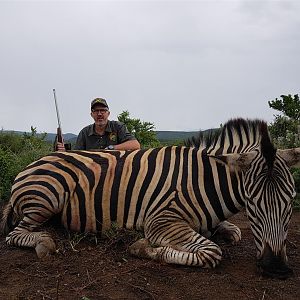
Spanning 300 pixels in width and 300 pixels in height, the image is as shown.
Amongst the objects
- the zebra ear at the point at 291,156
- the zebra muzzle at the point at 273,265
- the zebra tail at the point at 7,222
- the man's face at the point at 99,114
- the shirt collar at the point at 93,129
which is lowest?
the zebra muzzle at the point at 273,265

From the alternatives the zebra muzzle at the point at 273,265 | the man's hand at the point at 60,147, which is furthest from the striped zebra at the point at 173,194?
the man's hand at the point at 60,147

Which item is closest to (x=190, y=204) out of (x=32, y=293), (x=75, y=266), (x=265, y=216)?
(x=265, y=216)

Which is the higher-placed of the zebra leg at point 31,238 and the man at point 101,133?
the man at point 101,133

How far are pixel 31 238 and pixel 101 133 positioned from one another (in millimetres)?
2146

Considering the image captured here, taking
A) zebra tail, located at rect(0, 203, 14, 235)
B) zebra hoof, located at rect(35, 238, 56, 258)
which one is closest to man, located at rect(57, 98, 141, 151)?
zebra tail, located at rect(0, 203, 14, 235)

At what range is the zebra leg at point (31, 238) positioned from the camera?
3.39 meters

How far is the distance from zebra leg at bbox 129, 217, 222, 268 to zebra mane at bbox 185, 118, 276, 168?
26.8 inches

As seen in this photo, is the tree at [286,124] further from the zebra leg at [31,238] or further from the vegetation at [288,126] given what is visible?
the zebra leg at [31,238]

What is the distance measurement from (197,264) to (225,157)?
2.51ft

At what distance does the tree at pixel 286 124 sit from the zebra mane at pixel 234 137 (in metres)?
3.65

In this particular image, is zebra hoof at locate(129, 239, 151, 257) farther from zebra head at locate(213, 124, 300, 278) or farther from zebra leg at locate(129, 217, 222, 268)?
zebra head at locate(213, 124, 300, 278)

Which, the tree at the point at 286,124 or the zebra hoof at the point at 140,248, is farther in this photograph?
the tree at the point at 286,124

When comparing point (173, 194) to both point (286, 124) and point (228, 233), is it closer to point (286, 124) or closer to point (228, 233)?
point (228, 233)

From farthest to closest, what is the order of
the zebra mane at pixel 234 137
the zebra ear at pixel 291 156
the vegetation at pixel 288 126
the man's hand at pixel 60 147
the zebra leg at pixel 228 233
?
1. the vegetation at pixel 288 126
2. the man's hand at pixel 60 147
3. the zebra leg at pixel 228 233
4. the zebra mane at pixel 234 137
5. the zebra ear at pixel 291 156
